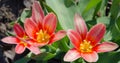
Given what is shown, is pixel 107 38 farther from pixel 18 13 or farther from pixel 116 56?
pixel 18 13

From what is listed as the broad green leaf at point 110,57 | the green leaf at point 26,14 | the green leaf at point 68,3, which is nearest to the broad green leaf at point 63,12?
the green leaf at point 68,3

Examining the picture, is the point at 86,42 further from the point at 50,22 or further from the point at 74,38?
the point at 50,22


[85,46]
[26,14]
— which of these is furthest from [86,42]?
[26,14]

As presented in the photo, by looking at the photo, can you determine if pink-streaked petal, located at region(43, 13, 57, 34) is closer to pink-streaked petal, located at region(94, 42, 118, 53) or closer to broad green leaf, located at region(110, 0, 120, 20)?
pink-streaked petal, located at region(94, 42, 118, 53)

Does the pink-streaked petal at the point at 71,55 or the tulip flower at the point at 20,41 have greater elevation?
the tulip flower at the point at 20,41

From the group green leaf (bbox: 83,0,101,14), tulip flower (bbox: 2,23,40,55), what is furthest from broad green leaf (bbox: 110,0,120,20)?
tulip flower (bbox: 2,23,40,55)

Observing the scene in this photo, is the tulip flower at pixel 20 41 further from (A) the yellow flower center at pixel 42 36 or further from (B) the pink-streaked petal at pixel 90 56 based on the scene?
(B) the pink-streaked petal at pixel 90 56

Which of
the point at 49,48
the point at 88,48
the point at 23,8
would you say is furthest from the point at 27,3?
the point at 88,48
